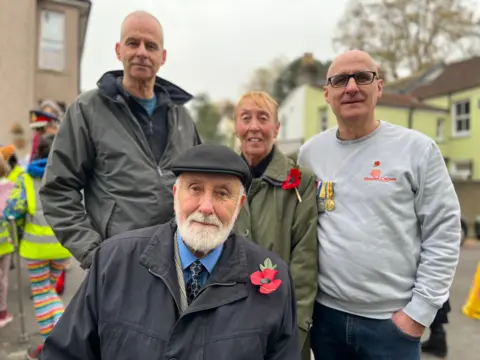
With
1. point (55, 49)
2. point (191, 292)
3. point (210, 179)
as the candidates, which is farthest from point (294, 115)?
point (191, 292)

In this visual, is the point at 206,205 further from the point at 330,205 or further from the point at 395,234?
the point at 395,234

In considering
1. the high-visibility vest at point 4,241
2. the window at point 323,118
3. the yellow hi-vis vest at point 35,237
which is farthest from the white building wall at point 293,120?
the yellow hi-vis vest at point 35,237

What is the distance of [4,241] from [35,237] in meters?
1.01

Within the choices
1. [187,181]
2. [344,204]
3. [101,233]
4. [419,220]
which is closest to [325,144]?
[344,204]

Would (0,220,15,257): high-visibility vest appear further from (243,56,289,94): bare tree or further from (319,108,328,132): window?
(243,56,289,94): bare tree

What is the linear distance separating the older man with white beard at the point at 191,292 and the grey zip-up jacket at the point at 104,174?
43 centimetres

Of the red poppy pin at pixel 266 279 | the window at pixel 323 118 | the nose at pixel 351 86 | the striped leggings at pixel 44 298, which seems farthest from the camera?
the window at pixel 323 118

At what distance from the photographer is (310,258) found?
2.30 m

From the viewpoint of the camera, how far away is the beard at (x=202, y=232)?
1.87 meters

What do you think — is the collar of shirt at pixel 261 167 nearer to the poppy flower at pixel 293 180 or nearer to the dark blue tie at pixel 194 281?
the poppy flower at pixel 293 180

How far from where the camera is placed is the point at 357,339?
7.40 feet

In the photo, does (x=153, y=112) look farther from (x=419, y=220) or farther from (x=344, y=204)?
(x=419, y=220)

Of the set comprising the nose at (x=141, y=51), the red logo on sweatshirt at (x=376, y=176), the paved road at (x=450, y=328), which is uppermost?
the nose at (x=141, y=51)

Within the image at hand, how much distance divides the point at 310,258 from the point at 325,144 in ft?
2.10
